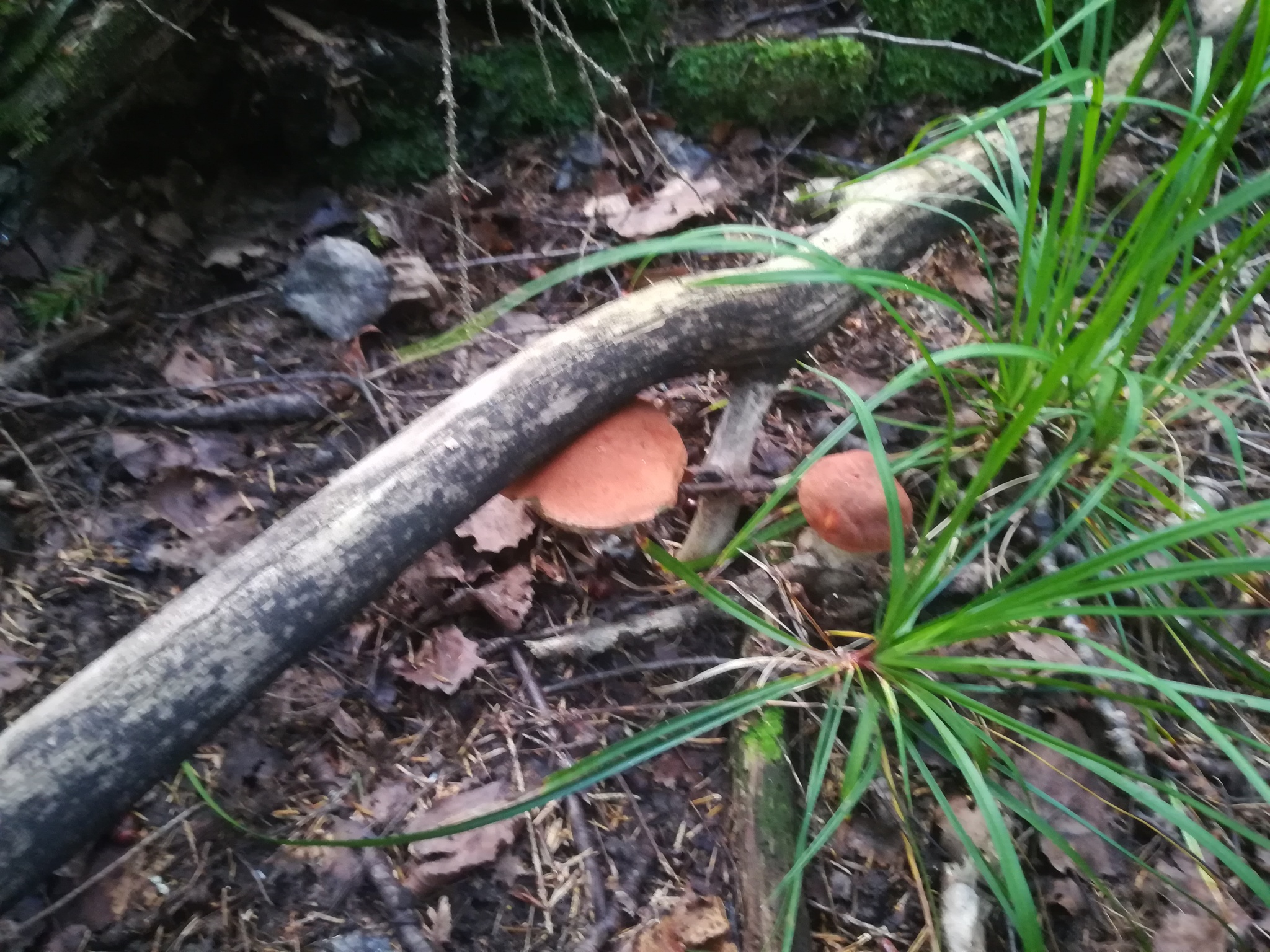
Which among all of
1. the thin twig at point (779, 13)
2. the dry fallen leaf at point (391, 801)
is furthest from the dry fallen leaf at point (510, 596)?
the thin twig at point (779, 13)

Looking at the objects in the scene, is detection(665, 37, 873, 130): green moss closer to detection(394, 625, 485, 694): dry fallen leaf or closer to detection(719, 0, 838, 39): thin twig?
detection(719, 0, 838, 39): thin twig

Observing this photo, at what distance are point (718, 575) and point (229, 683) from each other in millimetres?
1203

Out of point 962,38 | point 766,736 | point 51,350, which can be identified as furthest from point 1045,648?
point 51,350

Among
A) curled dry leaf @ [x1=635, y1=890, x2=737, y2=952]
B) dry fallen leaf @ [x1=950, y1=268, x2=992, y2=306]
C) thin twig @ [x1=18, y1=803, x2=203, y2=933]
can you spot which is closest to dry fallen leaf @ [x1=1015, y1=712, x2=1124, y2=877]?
curled dry leaf @ [x1=635, y1=890, x2=737, y2=952]

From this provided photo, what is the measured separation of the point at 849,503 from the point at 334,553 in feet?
3.76

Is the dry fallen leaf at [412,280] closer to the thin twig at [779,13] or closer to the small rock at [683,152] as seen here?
the small rock at [683,152]

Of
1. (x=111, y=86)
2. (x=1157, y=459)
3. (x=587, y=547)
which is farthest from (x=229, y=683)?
(x=1157, y=459)

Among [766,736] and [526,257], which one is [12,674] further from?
[526,257]

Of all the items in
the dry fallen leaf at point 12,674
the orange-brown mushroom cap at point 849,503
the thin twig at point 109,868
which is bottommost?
the thin twig at point 109,868

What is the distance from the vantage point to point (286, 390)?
2.38 metres

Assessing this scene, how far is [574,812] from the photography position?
70.6 inches

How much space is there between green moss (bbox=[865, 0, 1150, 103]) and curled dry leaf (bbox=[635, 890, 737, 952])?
2.98m

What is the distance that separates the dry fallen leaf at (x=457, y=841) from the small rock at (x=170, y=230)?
2.02 m

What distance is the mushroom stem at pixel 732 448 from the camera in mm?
2066
